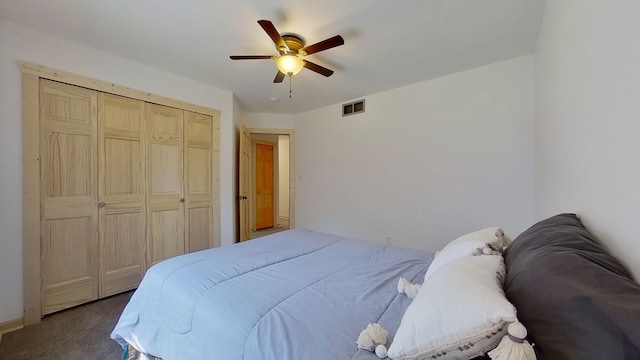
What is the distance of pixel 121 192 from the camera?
8.71 ft

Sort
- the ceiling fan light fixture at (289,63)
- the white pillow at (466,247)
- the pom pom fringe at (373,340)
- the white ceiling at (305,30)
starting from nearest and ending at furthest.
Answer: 1. the pom pom fringe at (373,340)
2. the white pillow at (466,247)
3. the white ceiling at (305,30)
4. the ceiling fan light fixture at (289,63)

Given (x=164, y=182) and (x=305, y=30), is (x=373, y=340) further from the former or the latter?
(x=164, y=182)

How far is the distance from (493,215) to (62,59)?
178 inches

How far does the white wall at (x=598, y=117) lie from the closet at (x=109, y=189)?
3.50 meters

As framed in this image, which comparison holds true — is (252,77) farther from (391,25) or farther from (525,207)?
(525,207)

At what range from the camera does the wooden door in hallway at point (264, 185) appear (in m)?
5.88

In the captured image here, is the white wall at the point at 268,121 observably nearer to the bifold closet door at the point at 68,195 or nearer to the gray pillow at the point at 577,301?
the bifold closet door at the point at 68,195

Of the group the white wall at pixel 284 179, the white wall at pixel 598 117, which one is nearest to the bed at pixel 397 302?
the white wall at pixel 598 117

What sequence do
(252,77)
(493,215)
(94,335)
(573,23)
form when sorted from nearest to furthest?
(573,23)
(94,335)
(493,215)
(252,77)

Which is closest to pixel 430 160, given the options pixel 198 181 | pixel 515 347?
pixel 515 347

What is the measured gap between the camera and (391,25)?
2051 millimetres

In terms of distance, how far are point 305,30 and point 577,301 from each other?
2.29m

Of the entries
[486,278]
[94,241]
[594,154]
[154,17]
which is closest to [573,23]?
[594,154]

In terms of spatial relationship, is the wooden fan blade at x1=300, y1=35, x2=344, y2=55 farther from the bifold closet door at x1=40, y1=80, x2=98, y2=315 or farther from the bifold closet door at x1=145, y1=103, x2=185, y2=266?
the bifold closet door at x1=40, y1=80, x2=98, y2=315
